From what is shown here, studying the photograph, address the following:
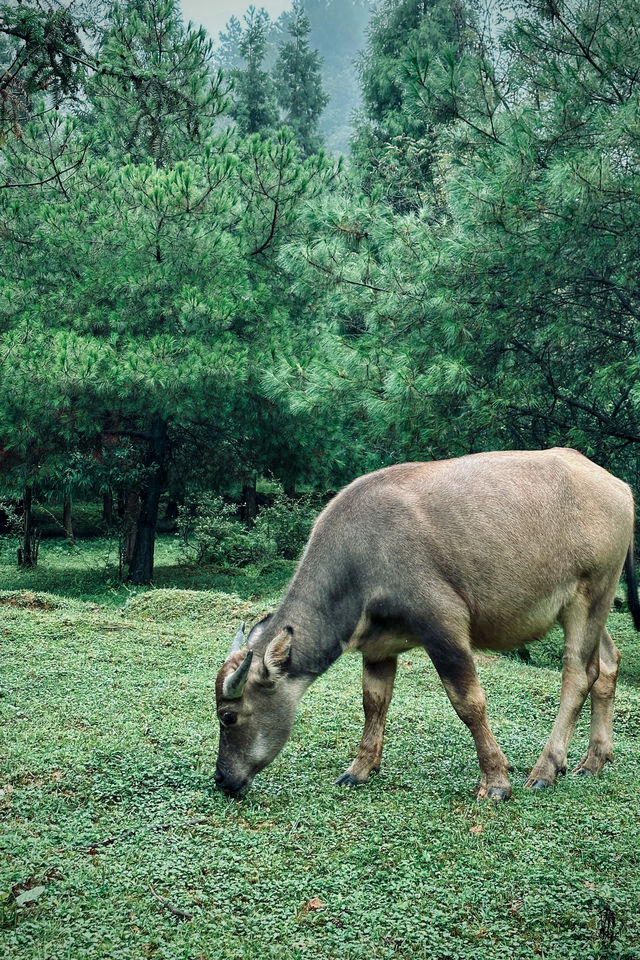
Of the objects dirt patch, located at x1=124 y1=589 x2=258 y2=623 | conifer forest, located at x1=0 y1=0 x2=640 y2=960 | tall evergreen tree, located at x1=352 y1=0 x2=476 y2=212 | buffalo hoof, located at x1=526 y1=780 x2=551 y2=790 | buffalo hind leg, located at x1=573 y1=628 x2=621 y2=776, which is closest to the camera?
conifer forest, located at x1=0 y1=0 x2=640 y2=960

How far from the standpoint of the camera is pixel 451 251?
9102 millimetres

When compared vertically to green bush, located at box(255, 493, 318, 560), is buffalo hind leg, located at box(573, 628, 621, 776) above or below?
above

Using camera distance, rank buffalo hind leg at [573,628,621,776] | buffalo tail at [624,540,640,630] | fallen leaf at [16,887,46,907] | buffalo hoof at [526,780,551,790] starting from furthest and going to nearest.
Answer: buffalo tail at [624,540,640,630] → buffalo hind leg at [573,628,621,776] → buffalo hoof at [526,780,551,790] → fallen leaf at [16,887,46,907]

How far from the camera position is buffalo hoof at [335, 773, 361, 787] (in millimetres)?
5613

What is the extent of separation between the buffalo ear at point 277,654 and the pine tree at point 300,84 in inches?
1257

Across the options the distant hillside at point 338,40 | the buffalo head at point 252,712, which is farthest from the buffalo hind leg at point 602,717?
the distant hillside at point 338,40

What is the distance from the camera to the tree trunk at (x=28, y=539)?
1812cm

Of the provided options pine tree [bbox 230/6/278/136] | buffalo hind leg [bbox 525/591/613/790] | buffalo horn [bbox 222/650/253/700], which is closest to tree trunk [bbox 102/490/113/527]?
buffalo horn [bbox 222/650/253/700]

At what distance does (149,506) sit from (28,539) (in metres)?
4.04

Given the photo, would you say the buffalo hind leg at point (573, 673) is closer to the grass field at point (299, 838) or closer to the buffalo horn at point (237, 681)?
the grass field at point (299, 838)

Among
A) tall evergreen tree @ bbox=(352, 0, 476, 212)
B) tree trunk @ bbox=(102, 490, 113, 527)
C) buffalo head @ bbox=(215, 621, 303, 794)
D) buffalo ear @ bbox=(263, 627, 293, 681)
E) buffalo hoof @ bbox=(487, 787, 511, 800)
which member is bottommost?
tree trunk @ bbox=(102, 490, 113, 527)

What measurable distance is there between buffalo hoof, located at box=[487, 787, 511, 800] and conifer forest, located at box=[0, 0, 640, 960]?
0.35ft

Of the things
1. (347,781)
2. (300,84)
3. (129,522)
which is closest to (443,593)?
(347,781)

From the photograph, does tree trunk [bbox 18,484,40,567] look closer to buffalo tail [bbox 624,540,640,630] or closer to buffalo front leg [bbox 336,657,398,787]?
buffalo front leg [bbox 336,657,398,787]
